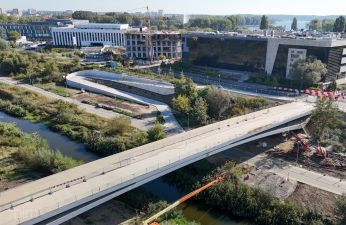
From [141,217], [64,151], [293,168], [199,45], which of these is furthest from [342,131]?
[199,45]

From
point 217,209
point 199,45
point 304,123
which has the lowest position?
point 217,209

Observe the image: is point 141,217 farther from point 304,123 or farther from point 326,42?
point 326,42

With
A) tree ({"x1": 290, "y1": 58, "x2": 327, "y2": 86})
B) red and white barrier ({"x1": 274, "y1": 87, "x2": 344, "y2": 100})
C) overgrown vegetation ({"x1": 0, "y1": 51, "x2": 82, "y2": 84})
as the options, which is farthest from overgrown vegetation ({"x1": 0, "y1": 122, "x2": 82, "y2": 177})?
tree ({"x1": 290, "y1": 58, "x2": 327, "y2": 86})

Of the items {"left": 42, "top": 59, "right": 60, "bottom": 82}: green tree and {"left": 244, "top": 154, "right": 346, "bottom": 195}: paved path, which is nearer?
{"left": 244, "top": 154, "right": 346, "bottom": 195}: paved path

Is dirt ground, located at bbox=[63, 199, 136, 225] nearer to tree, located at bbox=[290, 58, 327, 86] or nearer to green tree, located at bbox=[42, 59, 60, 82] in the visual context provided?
tree, located at bbox=[290, 58, 327, 86]

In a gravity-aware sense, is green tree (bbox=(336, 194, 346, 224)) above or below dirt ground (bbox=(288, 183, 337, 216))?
above
